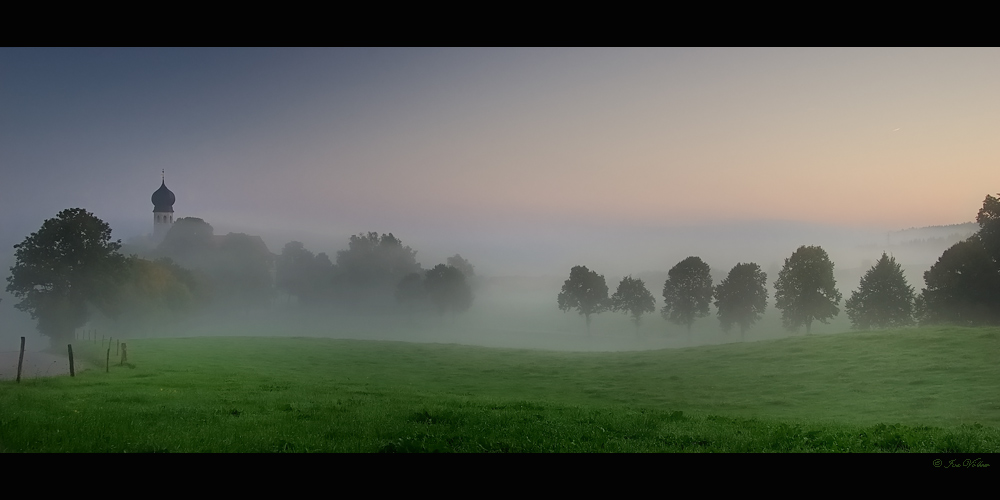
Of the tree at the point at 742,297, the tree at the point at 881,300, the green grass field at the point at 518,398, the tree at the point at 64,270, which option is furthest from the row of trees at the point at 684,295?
the tree at the point at 64,270

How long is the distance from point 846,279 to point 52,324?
159 ft

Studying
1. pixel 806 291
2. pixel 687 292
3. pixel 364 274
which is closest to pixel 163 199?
pixel 364 274

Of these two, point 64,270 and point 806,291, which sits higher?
point 64,270

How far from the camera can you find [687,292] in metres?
43.2

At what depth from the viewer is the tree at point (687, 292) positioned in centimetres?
4032

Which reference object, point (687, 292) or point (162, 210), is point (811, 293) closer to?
point (687, 292)

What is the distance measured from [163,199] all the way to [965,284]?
148 feet

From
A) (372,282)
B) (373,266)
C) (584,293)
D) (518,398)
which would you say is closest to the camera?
(518,398)

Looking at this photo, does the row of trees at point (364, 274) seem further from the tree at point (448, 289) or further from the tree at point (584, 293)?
the tree at point (584, 293)

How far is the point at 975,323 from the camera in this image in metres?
35.1

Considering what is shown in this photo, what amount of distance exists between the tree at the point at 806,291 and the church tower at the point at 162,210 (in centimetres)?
3723

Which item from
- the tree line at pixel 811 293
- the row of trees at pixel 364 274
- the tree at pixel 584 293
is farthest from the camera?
the tree at pixel 584 293
